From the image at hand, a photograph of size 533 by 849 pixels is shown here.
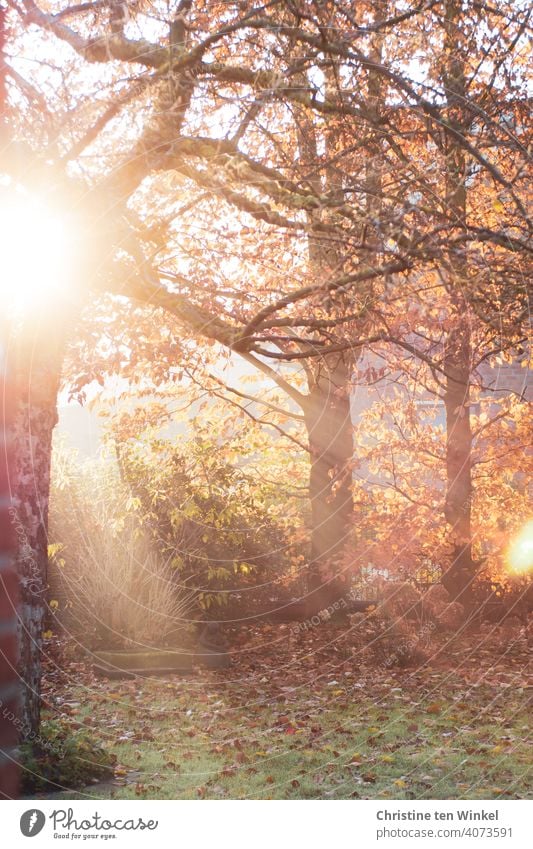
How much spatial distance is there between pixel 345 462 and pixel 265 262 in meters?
3.23

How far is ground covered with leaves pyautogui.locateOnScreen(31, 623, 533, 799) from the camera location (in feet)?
19.2

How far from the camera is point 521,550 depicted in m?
10.3

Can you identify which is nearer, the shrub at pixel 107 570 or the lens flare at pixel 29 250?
the lens flare at pixel 29 250

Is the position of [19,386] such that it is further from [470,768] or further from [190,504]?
[190,504]

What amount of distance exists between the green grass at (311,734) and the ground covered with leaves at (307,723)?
0.01m

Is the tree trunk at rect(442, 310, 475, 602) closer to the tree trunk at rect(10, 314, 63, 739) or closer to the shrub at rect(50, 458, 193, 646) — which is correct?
the shrub at rect(50, 458, 193, 646)

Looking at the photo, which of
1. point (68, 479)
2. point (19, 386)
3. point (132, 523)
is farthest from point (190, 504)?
point (19, 386)

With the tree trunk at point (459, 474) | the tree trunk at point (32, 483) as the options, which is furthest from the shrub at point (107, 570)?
the tree trunk at point (32, 483)

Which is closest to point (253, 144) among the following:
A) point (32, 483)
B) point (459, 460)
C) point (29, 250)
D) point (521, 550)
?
point (29, 250)

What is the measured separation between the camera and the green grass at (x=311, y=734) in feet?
19.2

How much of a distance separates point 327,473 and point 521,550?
8.46 feet

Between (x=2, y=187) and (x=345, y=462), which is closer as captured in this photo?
(x=2, y=187)

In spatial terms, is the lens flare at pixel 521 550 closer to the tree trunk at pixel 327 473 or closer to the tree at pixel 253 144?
the tree trunk at pixel 327 473

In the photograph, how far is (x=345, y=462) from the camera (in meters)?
11.0
